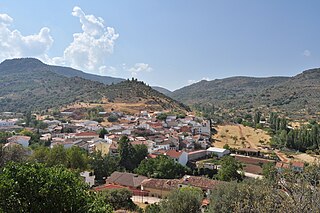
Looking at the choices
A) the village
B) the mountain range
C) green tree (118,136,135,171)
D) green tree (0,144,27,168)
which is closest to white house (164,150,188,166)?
the village

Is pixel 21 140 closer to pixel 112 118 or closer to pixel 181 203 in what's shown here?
pixel 112 118

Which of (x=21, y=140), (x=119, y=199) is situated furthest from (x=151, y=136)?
(x=119, y=199)

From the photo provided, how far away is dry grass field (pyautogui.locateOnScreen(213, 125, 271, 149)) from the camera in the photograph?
5997 centimetres

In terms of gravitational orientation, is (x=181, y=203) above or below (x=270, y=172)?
below

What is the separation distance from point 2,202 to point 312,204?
29.8ft

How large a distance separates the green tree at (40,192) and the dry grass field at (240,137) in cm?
4891

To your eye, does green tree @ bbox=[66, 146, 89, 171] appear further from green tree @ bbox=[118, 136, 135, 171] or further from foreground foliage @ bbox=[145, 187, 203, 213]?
foreground foliage @ bbox=[145, 187, 203, 213]

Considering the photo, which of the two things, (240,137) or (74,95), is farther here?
(74,95)

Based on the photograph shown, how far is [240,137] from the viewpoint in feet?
216

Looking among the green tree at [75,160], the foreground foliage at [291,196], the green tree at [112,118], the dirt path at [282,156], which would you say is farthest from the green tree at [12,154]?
the green tree at [112,118]

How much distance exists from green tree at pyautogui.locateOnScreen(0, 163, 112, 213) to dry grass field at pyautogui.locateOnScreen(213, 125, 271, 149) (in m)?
48.9

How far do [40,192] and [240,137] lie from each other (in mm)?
59925

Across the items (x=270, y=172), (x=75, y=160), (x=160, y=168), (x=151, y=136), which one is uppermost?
(x=270, y=172)

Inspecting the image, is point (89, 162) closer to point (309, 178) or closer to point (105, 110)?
point (309, 178)
